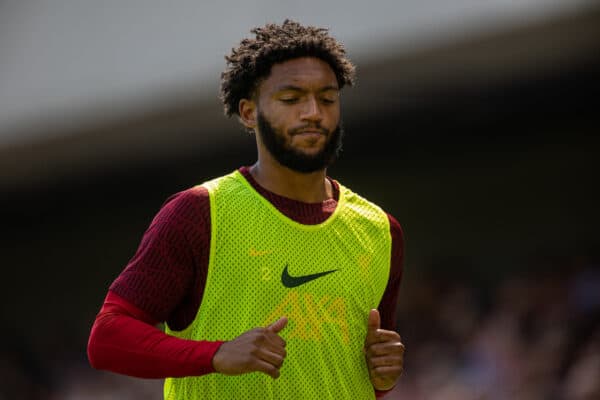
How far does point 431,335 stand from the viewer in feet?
27.1

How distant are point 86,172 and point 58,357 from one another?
1.91 m

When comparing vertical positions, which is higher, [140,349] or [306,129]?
[306,129]

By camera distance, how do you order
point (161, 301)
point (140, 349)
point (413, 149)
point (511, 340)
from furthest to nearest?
point (413, 149)
point (511, 340)
point (161, 301)
point (140, 349)

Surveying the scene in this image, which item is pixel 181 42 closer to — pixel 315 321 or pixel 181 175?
pixel 181 175

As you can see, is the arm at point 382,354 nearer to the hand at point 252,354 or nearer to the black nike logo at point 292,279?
the black nike logo at point 292,279

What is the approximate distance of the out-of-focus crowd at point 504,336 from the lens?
22.1 feet

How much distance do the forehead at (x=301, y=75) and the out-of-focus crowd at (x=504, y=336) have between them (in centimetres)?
304

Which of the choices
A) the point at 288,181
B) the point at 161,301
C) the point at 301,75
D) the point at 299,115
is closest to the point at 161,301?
the point at 161,301

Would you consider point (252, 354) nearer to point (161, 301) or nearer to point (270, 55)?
point (161, 301)

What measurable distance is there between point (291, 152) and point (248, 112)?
26 centimetres

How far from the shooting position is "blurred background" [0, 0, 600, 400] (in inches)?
295

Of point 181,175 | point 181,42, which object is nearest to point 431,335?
point 181,42

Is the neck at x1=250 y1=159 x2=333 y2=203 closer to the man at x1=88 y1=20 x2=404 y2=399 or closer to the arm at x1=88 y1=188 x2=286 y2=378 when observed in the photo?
the man at x1=88 y1=20 x2=404 y2=399

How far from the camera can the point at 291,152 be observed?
12.3ft
